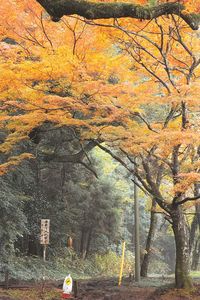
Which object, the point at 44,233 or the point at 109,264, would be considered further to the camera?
the point at 109,264

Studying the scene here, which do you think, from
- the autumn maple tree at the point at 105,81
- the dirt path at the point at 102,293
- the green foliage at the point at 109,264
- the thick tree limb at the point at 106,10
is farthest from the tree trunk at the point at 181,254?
the green foliage at the point at 109,264

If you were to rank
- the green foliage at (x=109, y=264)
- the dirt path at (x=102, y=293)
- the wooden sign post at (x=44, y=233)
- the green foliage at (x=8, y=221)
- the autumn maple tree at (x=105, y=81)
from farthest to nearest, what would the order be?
the green foliage at (x=109, y=264), the green foliage at (x=8, y=221), the wooden sign post at (x=44, y=233), the dirt path at (x=102, y=293), the autumn maple tree at (x=105, y=81)

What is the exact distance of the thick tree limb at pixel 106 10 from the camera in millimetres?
4836

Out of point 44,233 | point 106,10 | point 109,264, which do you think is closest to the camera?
point 106,10

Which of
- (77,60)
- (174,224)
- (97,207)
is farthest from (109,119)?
(97,207)

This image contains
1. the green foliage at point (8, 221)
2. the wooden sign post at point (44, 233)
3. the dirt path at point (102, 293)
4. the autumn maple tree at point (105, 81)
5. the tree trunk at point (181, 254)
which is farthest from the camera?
the green foliage at point (8, 221)

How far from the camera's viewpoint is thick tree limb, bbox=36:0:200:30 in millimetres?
4836

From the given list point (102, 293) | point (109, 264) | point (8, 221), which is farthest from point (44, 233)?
point (109, 264)

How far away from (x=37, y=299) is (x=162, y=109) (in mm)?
7924

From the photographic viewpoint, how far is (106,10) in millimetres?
5105

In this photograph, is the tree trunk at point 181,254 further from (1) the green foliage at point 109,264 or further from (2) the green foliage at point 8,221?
(1) the green foliage at point 109,264

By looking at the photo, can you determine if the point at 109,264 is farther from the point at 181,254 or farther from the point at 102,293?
the point at 181,254

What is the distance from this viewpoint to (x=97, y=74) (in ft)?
34.1

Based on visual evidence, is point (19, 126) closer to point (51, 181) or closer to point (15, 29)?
point (15, 29)
